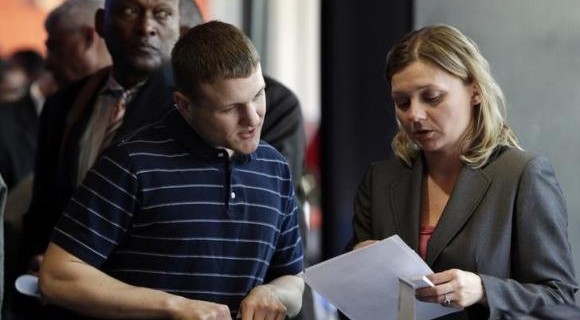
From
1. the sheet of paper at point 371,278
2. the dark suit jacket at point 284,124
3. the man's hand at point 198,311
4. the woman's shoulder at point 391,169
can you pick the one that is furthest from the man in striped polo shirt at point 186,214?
the dark suit jacket at point 284,124

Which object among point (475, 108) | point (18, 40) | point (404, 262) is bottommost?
point (18, 40)

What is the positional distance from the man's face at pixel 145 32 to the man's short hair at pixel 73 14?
539mm

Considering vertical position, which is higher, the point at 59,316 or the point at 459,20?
the point at 459,20

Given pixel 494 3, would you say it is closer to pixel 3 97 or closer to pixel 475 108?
pixel 475 108

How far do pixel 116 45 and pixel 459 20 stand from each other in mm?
982

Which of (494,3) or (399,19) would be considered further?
(399,19)

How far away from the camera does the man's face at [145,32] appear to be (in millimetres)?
3477

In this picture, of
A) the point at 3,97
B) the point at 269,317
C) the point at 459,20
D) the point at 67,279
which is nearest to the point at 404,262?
the point at 269,317

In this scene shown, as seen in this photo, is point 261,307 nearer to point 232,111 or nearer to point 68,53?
point 232,111

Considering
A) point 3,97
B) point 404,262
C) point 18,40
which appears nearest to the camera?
point 404,262

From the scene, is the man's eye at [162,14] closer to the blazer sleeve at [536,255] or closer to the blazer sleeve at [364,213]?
the blazer sleeve at [364,213]

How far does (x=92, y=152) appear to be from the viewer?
11.6 feet

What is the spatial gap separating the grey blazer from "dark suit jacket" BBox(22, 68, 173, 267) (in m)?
A: 1.03

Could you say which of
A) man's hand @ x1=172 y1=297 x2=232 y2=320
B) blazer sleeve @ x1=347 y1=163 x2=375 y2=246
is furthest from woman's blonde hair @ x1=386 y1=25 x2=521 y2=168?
man's hand @ x1=172 y1=297 x2=232 y2=320
